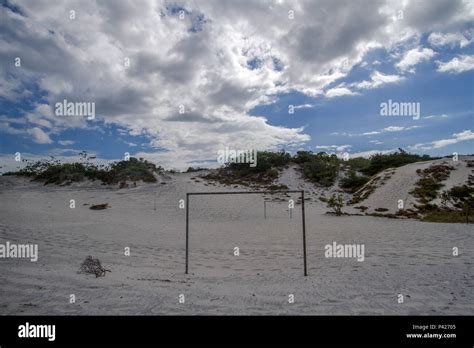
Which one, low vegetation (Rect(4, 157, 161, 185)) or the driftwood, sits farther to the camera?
low vegetation (Rect(4, 157, 161, 185))

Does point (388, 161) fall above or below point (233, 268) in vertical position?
above

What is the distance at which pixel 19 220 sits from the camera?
46.1ft

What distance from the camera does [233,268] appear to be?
24.3 ft

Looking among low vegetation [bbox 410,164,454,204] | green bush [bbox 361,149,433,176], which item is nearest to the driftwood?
low vegetation [bbox 410,164,454,204]

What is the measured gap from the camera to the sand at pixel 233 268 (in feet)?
15.8

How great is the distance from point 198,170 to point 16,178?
1956 cm

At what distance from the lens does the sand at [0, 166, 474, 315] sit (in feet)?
15.8

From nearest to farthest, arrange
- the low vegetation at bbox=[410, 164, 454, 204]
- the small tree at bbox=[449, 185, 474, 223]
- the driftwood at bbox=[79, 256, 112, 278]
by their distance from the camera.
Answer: the driftwood at bbox=[79, 256, 112, 278]
the small tree at bbox=[449, 185, 474, 223]
the low vegetation at bbox=[410, 164, 454, 204]

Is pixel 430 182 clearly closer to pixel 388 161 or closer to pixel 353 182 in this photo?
pixel 353 182

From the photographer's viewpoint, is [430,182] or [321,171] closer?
[430,182]

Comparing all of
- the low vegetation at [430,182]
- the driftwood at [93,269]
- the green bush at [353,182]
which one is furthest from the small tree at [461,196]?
the driftwood at [93,269]

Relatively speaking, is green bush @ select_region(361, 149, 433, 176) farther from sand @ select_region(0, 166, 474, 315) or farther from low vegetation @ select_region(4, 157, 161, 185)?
low vegetation @ select_region(4, 157, 161, 185)

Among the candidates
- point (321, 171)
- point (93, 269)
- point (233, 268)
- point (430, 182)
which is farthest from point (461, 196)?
point (93, 269)
